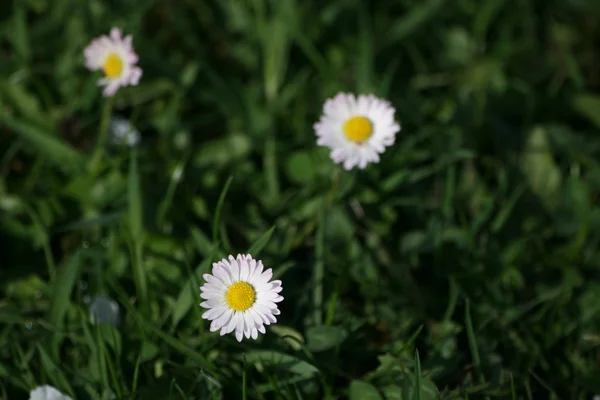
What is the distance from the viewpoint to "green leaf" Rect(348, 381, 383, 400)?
163 cm

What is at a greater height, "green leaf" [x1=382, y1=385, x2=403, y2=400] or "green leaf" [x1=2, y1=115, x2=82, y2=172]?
"green leaf" [x1=2, y1=115, x2=82, y2=172]

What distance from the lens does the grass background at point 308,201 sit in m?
1.71

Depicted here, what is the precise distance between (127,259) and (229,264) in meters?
0.59

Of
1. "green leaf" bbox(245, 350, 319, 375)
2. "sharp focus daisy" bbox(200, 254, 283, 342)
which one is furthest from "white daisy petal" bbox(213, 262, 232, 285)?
"green leaf" bbox(245, 350, 319, 375)

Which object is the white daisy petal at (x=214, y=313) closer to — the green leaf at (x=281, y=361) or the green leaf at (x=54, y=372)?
the green leaf at (x=281, y=361)

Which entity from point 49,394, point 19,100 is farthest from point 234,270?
point 19,100

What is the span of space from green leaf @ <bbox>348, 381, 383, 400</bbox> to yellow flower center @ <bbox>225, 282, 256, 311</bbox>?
15.4 inches

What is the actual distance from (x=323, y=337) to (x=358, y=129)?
1.84ft

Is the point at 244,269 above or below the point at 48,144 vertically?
below

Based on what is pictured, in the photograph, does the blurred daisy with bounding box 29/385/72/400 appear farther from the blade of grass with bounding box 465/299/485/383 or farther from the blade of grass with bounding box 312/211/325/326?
the blade of grass with bounding box 465/299/485/383

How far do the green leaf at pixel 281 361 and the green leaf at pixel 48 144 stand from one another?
35.9 inches

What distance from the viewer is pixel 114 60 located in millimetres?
1956

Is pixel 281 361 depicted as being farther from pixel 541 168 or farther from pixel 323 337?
pixel 541 168

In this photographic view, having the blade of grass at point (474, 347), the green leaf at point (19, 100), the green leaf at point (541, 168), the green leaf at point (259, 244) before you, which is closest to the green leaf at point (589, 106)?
the green leaf at point (541, 168)
